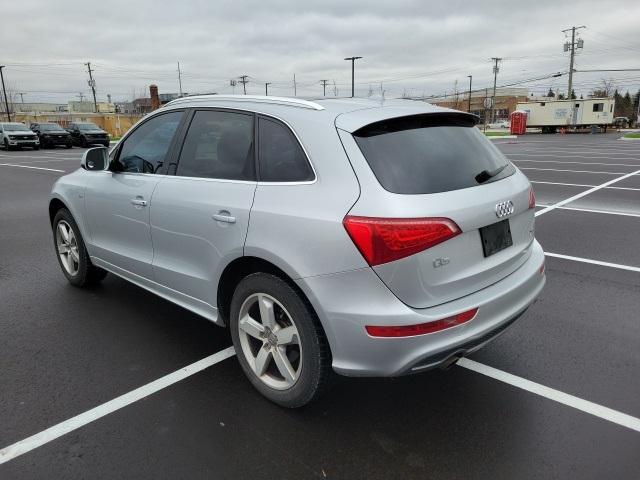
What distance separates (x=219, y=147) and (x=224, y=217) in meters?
0.57

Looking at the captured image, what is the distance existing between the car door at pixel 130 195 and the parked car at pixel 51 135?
32.0m

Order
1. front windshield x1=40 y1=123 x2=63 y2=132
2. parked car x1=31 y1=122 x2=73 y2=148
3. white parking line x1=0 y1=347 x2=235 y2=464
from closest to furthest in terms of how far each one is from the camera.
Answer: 1. white parking line x1=0 y1=347 x2=235 y2=464
2. parked car x1=31 y1=122 x2=73 y2=148
3. front windshield x1=40 y1=123 x2=63 y2=132

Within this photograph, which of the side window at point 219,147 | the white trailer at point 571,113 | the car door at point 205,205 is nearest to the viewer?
the car door at point 205,205

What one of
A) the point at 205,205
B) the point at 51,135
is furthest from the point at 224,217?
the point at 51,135

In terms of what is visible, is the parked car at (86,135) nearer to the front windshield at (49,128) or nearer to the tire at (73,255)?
the front windshield at (49,128)

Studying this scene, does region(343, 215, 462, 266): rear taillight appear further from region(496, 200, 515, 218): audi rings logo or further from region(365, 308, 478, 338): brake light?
region(496, 200, 515, 218): audi rings logo

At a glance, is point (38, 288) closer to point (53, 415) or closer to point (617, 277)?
point (53, 415)

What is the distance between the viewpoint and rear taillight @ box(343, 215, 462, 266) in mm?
2430

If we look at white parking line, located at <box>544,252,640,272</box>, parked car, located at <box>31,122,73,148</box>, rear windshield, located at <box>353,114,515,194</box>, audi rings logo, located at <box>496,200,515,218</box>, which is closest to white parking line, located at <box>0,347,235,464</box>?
rear windshield, located at <box>353,114,515,194</box>

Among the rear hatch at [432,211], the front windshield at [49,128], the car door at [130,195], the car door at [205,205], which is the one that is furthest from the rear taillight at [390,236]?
the front windshield at [49,128]

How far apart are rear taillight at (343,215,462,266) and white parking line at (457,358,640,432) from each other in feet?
4.60

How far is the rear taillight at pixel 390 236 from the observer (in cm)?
243

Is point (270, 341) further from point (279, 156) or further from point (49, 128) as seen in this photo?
point (49, 128)

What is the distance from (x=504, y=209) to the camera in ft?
9.46
